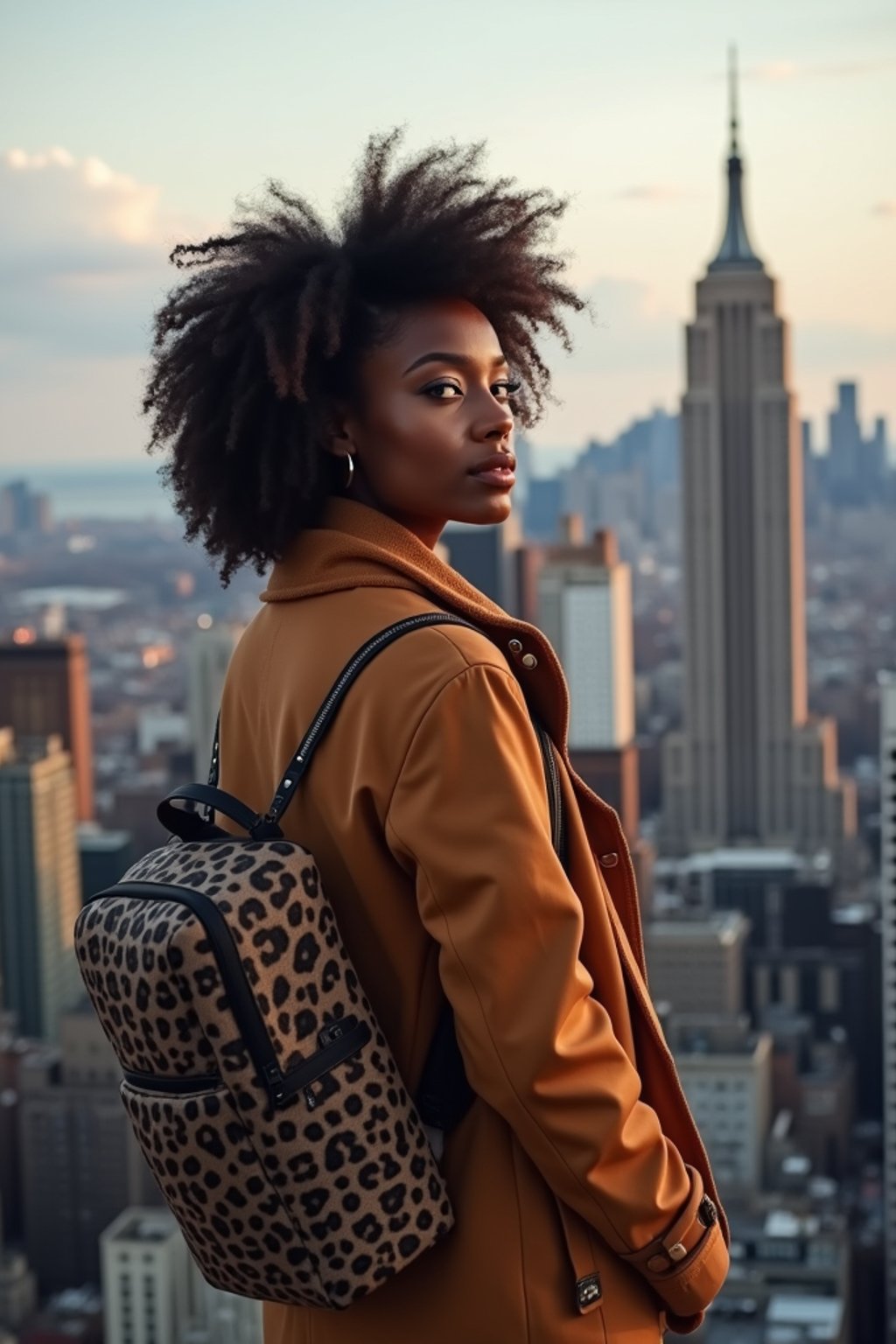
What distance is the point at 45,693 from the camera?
28219 mm

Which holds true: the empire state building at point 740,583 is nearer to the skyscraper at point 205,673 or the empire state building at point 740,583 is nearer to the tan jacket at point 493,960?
the skyscraper at point 205,673

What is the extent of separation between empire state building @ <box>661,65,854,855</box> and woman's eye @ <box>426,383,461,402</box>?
29834mm

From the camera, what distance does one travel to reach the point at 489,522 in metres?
1.36

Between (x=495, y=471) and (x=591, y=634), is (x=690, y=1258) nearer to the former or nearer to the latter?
(x=495, y=471)

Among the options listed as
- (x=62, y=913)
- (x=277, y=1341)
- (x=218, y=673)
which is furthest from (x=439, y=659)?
(x=218, y=673)

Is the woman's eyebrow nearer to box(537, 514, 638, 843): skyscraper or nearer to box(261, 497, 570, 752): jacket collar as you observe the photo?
box(261, 497, 570, 752): jacket collar

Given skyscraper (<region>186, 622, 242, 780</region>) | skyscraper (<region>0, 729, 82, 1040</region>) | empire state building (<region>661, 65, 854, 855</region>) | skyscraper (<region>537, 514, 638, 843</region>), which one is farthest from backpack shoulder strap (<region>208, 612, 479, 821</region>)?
skyscraper (<region>537, 514, 638, 843</region>)

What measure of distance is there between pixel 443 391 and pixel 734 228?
110 feet

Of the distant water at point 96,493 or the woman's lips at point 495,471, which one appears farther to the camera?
the distant water at point 96,493

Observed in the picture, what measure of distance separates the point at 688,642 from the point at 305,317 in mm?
31040

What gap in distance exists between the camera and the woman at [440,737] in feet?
3.86

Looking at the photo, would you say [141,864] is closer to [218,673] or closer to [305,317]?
[305,317]

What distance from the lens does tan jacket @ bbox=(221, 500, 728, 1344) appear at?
1.17 meters

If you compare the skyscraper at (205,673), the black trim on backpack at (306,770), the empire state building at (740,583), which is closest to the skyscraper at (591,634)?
the empire state building at (740,583)
